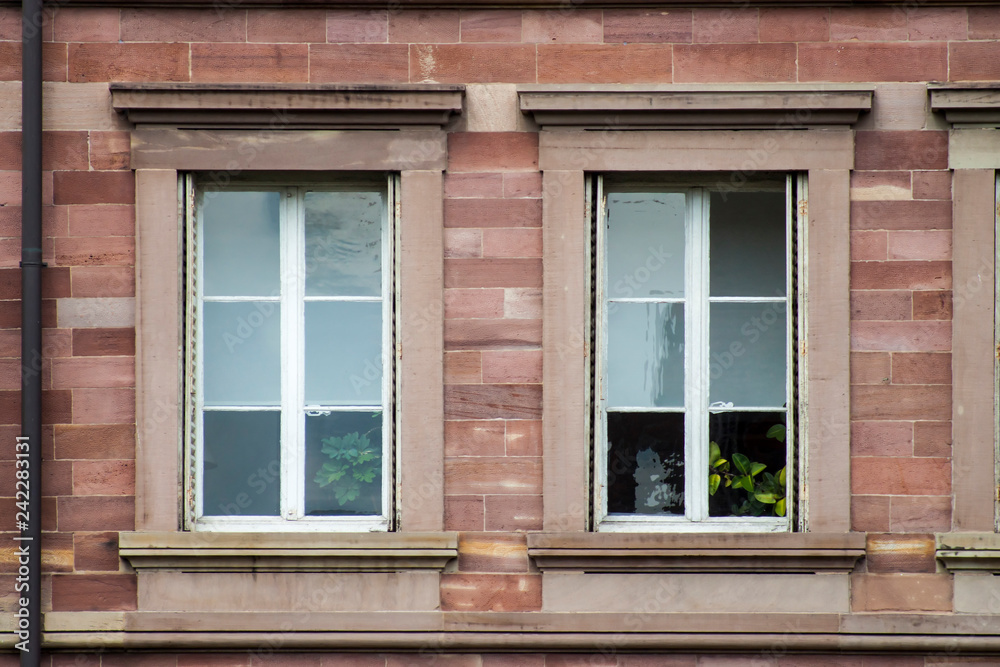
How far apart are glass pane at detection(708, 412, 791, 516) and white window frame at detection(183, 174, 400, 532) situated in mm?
2026

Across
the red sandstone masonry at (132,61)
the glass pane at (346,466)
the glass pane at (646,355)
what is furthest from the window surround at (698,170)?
the red sandstone masonry at (132,61)

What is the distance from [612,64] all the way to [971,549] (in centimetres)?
361

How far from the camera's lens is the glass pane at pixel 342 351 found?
253 inches

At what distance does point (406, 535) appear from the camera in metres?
6.13

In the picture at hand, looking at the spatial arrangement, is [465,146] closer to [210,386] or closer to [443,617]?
[210,386]

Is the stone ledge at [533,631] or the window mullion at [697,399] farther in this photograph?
the window mullion at [697,399]

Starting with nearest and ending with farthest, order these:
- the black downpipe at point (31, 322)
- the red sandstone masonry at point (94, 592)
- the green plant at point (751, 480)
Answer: the black downpipe at point (31, 322), the red sandstone masonry at point (94, 592), the green plant at point (751, 480)

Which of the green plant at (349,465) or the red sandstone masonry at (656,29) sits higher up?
the red sandstone masonry at (656,29)

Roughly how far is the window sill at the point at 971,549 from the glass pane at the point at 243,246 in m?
4.34

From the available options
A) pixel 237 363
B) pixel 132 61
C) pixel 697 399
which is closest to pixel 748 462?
pixel 697 399

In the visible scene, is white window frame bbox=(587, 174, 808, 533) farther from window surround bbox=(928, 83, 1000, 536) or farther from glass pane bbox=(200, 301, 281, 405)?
glass pane bbox=(200, 301, 281, 405)

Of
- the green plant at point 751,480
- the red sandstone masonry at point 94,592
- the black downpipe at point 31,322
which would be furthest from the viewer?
the green plant at point 751,480

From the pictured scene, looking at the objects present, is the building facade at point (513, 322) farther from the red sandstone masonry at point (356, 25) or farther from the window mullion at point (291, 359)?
the window mullion at point (291, 359)

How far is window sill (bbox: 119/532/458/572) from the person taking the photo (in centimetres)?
612
